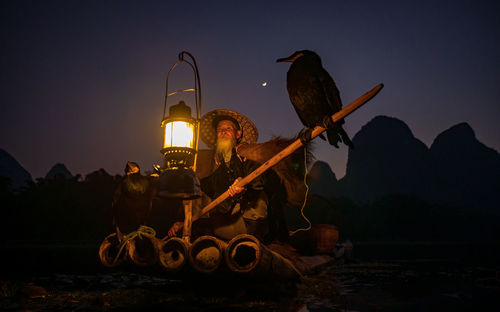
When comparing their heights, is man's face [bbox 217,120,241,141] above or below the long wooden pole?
above

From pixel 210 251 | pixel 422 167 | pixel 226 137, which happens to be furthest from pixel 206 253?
pixel 422 167

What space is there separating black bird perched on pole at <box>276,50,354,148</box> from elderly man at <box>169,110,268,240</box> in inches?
52.4

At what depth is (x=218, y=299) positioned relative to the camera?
14.2ft

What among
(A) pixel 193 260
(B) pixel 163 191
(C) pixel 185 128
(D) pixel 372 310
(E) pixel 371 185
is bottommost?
(D) pixel 372 310

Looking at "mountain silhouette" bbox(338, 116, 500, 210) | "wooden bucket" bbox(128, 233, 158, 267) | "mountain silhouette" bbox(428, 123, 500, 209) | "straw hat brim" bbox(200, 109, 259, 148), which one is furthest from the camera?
"mountain silhouette" bbox(338, 116, 500, 210)

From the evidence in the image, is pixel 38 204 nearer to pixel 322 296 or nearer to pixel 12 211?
pixel 12 211

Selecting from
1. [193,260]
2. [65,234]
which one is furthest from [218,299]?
[65,234]

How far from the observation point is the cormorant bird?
16.0 ft

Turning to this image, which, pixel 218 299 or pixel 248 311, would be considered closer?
pixel 248 311

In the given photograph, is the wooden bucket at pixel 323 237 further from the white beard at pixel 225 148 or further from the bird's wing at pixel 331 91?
the bird's wing at pixel 331 91

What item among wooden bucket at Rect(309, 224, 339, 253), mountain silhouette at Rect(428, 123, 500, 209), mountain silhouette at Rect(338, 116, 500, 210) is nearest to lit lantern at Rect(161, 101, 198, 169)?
wooden bucket at Rect(309, 224, 339, 253)

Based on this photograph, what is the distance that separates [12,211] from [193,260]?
114 ft

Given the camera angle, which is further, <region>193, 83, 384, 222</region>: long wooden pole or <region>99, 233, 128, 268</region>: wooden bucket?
<region>99, 233, 128, 268</region>: wooden bucket

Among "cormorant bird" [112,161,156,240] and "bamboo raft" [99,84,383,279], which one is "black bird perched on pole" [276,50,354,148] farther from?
"cormorant bird" [112,161,156,240]
